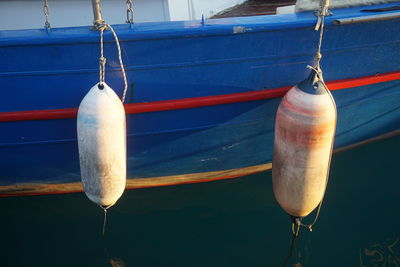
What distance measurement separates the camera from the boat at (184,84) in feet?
9.62

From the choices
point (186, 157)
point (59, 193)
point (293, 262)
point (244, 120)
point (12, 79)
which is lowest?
point (293, 262)

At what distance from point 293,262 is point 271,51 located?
175cm

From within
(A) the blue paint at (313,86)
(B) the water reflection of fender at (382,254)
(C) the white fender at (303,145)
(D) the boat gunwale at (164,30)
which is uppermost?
(D) the boat gunwale at (164,30)

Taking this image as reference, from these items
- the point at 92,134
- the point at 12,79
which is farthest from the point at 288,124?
the point at 12,79

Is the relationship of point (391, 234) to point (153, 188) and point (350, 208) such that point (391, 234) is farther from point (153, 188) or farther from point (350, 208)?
point (153, 188)

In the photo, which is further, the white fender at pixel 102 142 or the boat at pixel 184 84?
the boat at pixel 184 84

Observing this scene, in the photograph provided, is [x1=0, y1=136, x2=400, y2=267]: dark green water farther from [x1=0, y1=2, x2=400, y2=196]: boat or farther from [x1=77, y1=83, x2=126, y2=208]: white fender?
[x1=77, y1=83, x2=126, y2=208]: white fender

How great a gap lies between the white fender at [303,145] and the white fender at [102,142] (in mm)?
1189

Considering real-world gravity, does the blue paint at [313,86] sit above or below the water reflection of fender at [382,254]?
above

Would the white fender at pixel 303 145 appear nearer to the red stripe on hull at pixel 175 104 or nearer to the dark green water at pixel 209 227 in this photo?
the red stripe on hull at pixel 175 104

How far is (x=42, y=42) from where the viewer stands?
2.81 meters

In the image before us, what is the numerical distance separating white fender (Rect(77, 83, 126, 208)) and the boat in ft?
1.08

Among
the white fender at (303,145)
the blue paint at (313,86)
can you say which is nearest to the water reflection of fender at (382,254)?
the white fender at (303,145)

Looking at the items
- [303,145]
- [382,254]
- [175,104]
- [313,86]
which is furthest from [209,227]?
[313,86]
